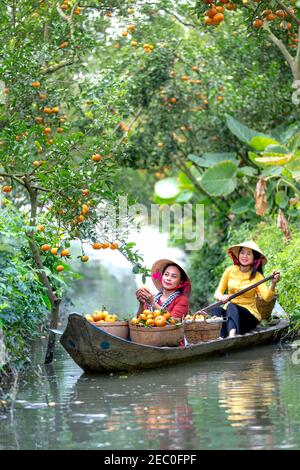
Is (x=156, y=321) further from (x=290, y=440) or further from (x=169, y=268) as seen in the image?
(x=290, y=440)

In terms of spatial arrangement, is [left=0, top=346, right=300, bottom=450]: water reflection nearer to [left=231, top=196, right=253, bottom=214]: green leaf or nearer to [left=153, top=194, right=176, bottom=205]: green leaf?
[left=231, top=196, right=253, bottom=214]: green leaf

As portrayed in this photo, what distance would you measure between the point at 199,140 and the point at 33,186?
9060mm

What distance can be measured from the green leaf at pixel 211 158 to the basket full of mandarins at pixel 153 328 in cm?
809

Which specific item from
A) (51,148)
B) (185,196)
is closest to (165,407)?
(51,148)

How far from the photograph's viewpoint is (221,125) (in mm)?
18344

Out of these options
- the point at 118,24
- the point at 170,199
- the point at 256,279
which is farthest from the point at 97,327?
the point at 170,199

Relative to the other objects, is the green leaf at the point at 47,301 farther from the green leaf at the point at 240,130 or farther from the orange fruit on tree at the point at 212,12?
the green leaf at the point at 240,130

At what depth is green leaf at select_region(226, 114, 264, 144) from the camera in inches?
659

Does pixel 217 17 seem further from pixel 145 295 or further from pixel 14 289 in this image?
pixel 14 289

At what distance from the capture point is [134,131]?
58.9 ft

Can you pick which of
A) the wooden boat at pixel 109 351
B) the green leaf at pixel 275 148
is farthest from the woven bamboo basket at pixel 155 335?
the green leaf at pixel 275 148

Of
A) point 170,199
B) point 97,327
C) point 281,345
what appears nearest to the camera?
point 97,327

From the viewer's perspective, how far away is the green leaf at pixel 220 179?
655 inches

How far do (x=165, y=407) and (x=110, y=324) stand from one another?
1.90 metres
